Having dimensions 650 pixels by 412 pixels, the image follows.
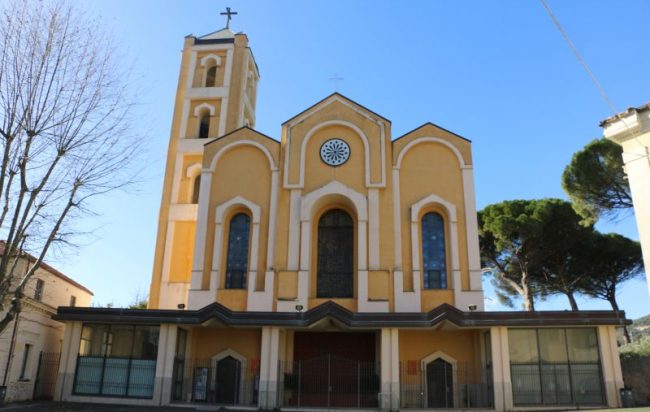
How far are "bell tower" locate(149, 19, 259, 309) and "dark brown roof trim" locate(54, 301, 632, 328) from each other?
4076mm

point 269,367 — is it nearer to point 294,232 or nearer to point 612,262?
point 294,232

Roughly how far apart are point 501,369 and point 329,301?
6543 mm

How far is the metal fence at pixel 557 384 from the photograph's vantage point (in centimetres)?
1988

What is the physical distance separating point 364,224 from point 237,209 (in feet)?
18.7

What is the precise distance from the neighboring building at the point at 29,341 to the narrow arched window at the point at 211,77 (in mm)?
Result: 12445

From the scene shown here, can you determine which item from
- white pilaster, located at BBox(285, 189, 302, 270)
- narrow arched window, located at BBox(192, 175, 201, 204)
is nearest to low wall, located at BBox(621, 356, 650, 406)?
white pilaster, located at BBox(285, 189, 302, 270)

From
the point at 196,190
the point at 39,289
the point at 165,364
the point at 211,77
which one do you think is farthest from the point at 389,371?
the point at 211,77

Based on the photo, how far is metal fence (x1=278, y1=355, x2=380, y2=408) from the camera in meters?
21.0

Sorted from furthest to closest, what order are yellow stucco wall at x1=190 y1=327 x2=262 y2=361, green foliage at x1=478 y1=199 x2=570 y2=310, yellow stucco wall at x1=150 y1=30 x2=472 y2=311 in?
green foliage at x1=478 y1=199 x2=570 y2=310
yellow stucco wall at x1=150 y1=30 x2=472 y2=311
yellow stucco wall at x1=190 y1=327 x2=262 y2=361

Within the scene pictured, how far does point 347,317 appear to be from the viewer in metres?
20.9

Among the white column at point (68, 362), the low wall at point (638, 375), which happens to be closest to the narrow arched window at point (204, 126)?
the white column at point (68, 362)

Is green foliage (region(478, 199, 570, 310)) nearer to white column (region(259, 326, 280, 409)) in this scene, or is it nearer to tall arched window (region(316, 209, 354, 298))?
tall arched window (region(316, 209, 354, 298))

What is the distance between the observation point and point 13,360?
21562 mm

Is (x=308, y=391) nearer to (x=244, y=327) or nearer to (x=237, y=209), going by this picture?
(x=244, y=327)
